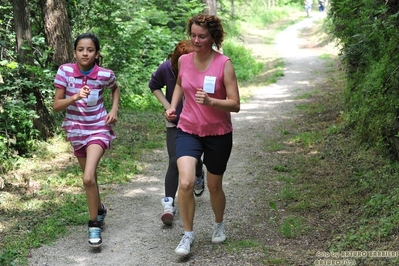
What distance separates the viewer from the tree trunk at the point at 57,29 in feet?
30.8

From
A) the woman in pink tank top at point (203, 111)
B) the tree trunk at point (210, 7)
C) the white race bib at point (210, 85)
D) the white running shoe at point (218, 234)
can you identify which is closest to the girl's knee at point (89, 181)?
the woman in pink tank top at point (203, 111)

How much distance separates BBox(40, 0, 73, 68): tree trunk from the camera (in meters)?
9.39

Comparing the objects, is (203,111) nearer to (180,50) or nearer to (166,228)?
(180,50)

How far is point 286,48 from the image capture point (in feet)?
97.6

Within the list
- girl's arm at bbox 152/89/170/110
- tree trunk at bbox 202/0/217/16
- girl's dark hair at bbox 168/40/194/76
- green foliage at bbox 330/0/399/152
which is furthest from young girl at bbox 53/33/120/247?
tree trunk at bbox 202/0/217/16

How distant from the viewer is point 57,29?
951 cm

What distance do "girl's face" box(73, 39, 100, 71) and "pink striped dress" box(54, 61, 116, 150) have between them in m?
0.09

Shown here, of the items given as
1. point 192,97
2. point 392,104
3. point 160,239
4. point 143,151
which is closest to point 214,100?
point 192,97

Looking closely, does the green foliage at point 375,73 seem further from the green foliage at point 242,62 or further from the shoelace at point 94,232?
the green foliage at point 242,62

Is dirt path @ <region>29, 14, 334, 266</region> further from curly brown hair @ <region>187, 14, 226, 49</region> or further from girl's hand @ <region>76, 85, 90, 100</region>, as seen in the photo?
curly brown hair @ <region>187, 14, 226, 49</region>

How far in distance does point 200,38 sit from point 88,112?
1382mm

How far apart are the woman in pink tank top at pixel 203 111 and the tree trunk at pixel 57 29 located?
5.08m

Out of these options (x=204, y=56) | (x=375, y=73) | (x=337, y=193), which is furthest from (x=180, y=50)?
(x=375, y=73)

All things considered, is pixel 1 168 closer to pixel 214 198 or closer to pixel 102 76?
pixel 102 76
